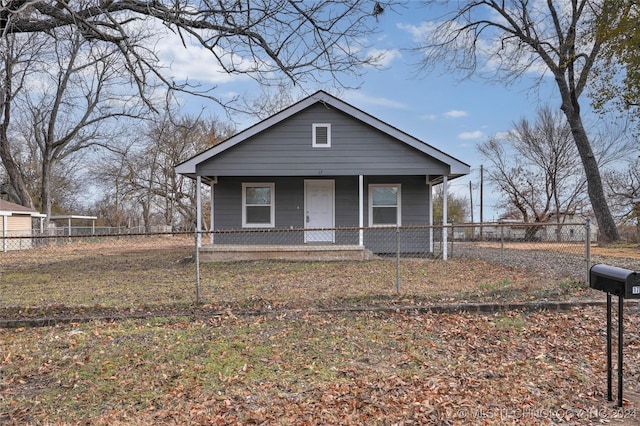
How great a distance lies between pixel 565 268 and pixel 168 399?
→ 9.08m

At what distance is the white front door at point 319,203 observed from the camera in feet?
43.2

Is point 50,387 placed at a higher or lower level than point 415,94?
lower

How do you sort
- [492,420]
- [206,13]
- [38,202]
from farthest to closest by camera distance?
[38,202]
[206,13]
[492,420]

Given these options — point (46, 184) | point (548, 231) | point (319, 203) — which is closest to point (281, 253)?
point (319, 203)

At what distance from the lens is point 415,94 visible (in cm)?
1386

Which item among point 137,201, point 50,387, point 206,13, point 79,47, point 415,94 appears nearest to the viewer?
point 50,387

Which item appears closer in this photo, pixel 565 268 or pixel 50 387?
pixel 50 387

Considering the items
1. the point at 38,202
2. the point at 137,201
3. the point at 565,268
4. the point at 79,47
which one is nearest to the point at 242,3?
the point at 79,47

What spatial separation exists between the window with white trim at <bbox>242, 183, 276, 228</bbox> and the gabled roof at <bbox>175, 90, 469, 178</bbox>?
176 cm

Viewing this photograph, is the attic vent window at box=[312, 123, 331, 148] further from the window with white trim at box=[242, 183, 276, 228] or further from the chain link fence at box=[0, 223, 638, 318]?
the chain link fence at box=[0, 223, 638, 318]

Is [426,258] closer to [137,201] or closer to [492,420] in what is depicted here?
[492,420]

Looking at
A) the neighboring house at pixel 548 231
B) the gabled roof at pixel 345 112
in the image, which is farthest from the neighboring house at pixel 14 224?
the neighboring house at pixel 548 231

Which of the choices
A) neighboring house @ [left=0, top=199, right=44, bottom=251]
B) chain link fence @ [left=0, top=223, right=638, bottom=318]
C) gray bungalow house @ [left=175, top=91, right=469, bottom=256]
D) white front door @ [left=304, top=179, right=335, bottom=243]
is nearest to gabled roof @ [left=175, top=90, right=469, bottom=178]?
gray bungalow house @ [left=175, top=91, right=469, bottom=256]

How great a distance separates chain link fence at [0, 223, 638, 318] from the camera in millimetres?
6359
